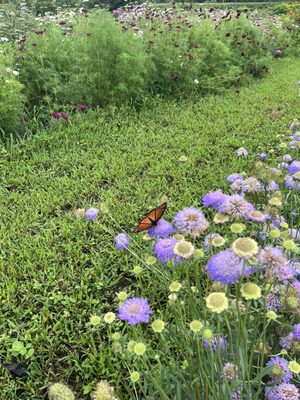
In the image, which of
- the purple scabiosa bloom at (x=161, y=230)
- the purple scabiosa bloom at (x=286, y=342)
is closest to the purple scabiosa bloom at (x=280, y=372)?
the purple scabiosa bloom at (x=286, y=342)

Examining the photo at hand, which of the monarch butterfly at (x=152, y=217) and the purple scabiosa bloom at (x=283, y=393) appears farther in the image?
the monarch butterfly at (x=152, y=217)

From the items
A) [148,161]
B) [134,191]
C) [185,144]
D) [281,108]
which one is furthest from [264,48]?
[134,191]

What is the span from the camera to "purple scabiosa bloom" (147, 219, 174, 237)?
1.42m

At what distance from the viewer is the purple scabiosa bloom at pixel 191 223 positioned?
1.27 metres

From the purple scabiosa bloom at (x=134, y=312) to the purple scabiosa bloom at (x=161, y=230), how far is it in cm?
26

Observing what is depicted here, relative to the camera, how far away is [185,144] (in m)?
3.85

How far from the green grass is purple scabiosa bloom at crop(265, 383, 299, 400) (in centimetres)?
67

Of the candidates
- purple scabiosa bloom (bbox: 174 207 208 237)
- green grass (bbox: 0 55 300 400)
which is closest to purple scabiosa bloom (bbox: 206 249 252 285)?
purple scabiosa bloom (bbox: 174 207 208 237)

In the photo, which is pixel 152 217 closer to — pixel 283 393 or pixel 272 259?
pixel 272 259

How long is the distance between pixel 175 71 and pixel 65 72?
1.43 metres

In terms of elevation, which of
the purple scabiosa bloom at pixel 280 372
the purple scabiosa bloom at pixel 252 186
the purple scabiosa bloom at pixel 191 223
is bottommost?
the purple scabiosa bloom at pixel 280 372

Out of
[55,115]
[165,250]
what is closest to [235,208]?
[165,250]

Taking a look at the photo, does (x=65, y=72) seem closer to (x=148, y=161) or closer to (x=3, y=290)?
(x=148, y=161)

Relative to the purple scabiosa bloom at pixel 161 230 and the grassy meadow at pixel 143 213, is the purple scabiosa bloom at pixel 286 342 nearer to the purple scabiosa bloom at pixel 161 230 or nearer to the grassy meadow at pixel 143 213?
the grassy meadow at pixel 143 213
